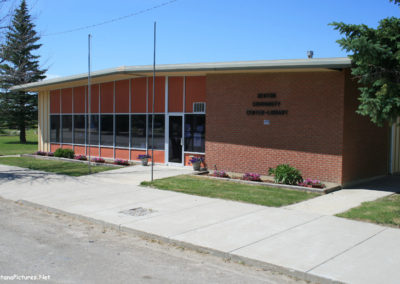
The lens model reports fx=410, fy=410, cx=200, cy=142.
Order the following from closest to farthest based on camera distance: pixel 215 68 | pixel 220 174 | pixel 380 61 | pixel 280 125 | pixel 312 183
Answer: pixel 380 61 → pixel 312 183 → pixel 280 125 → pixel 215 68 → pixel 220 174

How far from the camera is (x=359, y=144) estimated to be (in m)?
13.3

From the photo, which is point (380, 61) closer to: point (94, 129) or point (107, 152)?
point (107, 152)

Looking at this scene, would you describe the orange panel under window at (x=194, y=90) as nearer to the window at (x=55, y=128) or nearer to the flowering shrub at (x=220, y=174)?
the flowering shrub at (x=220, y=174)

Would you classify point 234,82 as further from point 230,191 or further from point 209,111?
point 230,191

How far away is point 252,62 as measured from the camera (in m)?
12.8

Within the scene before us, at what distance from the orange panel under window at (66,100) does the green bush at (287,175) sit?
13.8m

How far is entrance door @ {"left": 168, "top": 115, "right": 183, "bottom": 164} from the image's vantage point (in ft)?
55.0

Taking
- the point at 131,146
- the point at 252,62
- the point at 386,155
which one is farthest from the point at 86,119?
the point at 386,155

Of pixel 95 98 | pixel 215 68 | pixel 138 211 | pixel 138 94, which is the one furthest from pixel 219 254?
pixel 95 98

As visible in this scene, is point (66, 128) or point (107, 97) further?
point (66, 128)

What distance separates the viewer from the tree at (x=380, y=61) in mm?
8555

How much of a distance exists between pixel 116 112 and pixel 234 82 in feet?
23.6

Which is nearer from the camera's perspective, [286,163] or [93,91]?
[286,163]

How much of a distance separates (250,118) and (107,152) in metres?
8.66
